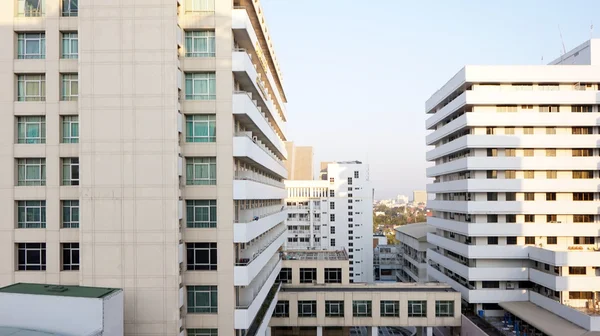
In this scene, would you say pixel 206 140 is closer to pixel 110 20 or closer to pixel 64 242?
pixel 110 20

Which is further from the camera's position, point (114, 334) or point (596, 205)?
point (596, 205)

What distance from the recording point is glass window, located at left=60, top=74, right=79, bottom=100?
81.2ft

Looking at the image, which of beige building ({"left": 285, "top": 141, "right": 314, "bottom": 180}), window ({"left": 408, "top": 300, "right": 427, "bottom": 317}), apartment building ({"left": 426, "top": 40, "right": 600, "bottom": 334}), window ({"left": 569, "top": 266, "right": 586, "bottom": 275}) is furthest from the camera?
beige building ({"left": 285, "top": 141, "right": 314, "bottom": 180})

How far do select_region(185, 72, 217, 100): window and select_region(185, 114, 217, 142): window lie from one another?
103 cm

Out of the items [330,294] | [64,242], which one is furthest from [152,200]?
[330,294]

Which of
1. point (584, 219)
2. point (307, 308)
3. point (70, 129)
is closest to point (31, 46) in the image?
point (70, 129)

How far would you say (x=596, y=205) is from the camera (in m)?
41.0

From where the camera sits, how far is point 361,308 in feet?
135

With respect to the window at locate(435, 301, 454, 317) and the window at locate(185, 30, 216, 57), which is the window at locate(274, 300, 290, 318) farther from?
the window at locate(185, 30, 216, 57)

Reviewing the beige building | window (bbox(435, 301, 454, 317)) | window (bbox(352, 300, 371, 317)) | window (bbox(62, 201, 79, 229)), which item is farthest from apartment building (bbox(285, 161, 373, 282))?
window (bbox(62, 201, 79, 229))

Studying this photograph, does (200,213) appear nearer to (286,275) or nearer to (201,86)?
(201,86)

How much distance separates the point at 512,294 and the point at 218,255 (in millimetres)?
29554

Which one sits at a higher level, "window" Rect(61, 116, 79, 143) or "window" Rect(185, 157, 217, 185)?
"window" Rect(61, 116, 79, 143)

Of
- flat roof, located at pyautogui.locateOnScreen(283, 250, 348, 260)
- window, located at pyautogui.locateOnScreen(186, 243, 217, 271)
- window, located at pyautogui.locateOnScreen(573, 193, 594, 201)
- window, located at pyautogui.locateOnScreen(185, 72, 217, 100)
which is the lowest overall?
flat roof, located at pyautogui.locateOnScreen(283, 250, 348, 260)
